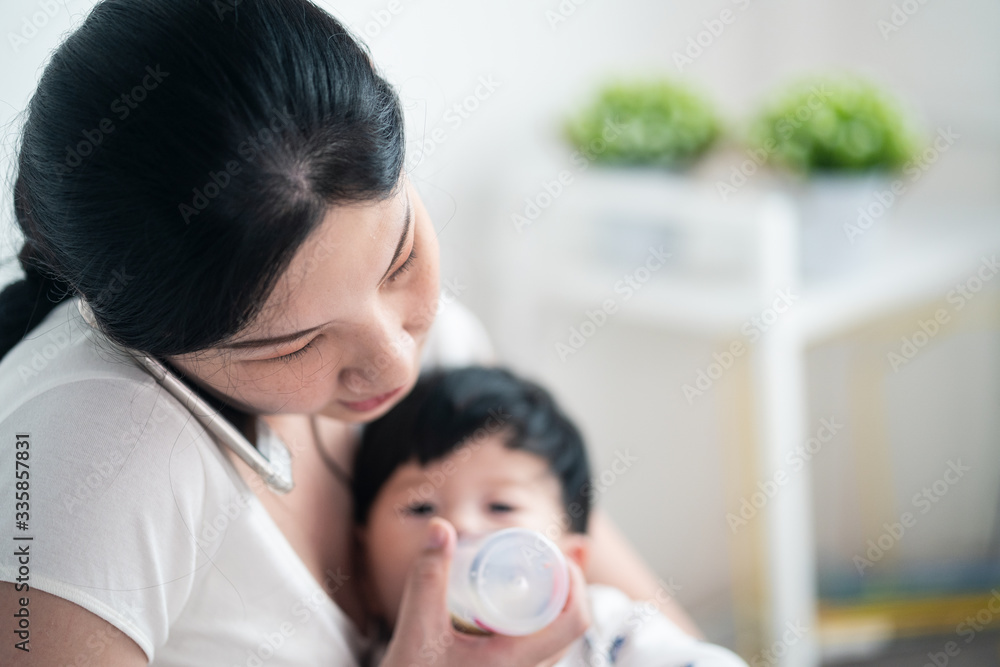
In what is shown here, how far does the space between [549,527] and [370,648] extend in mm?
253

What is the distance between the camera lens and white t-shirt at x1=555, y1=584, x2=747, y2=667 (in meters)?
0.94

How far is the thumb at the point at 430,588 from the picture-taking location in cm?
81

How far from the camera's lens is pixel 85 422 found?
26.8 inches

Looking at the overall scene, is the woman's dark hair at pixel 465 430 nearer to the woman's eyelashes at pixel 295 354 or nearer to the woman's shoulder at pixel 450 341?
the woman's shoulder at pixel 450 341

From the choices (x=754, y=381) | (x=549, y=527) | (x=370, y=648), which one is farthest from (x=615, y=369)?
(x=370, y=648)
